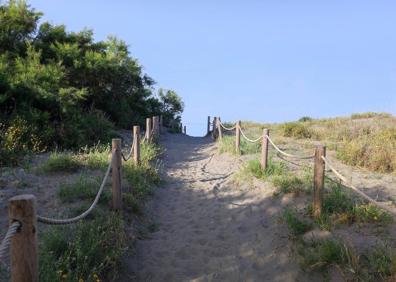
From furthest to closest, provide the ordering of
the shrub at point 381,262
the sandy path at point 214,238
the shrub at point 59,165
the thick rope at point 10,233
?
1. the shrub at point 59,165
2. the sandy path at point 214,238
3. the shrub at point 381,262
4. the thick rope at point 10,233

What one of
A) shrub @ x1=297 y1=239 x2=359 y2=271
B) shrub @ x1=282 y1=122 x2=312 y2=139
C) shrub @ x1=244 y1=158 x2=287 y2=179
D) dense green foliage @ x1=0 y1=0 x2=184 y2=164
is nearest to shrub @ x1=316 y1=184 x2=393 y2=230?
shrub @ x1=297 y1=239 x2=359 y2=271

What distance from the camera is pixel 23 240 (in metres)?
2.56

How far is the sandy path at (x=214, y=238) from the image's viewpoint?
507cm

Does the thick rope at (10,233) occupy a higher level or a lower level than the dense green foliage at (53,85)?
lower

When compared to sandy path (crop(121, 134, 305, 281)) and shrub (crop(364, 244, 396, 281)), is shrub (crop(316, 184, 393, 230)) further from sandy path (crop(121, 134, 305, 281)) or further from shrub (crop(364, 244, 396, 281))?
shrub (crop(364, 244, 396, 281))

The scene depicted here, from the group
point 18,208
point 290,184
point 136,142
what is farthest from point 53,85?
point 18,208

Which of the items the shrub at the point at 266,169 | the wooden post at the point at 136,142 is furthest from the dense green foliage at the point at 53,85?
the shrub at the point at 266,169

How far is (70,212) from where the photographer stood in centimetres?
573

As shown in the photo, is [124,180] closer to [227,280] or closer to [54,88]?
[227,280]

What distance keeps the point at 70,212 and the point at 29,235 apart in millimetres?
3261

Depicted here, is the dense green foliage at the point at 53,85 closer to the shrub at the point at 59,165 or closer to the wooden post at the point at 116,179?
the shrub at the point at 59,165

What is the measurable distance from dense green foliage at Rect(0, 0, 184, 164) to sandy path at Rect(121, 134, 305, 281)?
3.84m

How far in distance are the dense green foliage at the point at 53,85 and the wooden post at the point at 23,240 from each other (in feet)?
21.7

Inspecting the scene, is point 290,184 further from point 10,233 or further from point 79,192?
point 10,233
